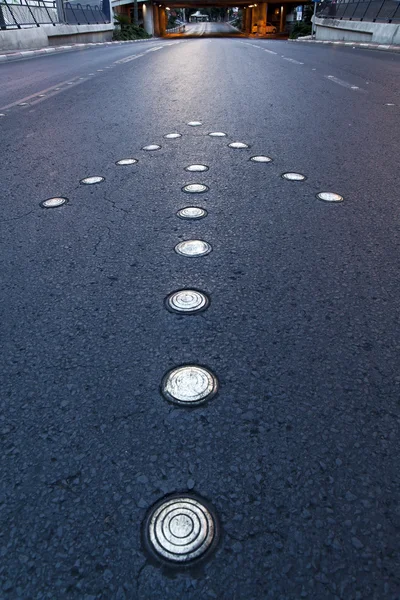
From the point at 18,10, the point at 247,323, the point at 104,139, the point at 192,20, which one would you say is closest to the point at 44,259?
the point at 247,323

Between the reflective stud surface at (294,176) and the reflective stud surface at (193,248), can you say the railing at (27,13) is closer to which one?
the reflective stud surface at (294,176)

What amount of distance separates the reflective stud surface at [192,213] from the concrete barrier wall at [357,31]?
1963cm

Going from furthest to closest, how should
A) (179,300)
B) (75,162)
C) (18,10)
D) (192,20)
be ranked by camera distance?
(192,20), (18,10), (75,162), (179,300)

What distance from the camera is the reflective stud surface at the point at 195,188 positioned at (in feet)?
10.3

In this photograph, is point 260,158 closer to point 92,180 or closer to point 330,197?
point 330,197

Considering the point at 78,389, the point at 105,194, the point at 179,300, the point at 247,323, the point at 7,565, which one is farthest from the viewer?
the point at 105,194

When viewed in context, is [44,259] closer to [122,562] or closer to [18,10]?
[122,562]

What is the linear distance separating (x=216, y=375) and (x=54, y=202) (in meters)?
2.11

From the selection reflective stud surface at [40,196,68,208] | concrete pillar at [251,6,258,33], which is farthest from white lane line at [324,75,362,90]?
concrete pillar at [251,6,258,33]

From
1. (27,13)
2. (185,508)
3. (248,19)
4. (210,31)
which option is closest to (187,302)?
(185,508)

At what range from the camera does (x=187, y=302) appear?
1.95 metres

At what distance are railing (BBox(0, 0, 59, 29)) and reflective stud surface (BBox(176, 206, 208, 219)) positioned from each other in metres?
21.2

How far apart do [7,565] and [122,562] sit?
28 centimetres

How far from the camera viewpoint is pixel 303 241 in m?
2.43
